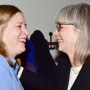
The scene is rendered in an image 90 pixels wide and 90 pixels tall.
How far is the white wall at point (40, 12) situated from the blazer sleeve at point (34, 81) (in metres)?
0.60

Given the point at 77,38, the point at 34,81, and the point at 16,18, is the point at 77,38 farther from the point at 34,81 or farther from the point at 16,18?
the point at 34,81

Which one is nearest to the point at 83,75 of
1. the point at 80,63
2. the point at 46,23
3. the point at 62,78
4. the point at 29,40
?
the point at 80,63

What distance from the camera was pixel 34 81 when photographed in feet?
5.42

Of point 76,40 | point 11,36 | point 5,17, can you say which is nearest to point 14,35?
point 11,36

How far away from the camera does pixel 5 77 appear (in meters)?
1.06

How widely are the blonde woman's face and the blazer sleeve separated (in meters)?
0.38

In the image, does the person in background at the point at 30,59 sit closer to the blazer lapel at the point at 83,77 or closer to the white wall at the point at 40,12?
the white wall at the point at 40,12

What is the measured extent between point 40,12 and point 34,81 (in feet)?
2.74

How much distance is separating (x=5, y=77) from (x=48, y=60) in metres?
0.93

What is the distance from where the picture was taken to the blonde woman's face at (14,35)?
1.22 meters

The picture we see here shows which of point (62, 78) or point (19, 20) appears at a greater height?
point (19, 20)

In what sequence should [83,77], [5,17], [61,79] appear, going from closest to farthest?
[5,17], [83,77], [61,79]

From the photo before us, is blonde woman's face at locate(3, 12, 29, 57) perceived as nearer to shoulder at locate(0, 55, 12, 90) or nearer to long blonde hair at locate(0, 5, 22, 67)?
long blonde hair at locate(0, 5, 22, 67)

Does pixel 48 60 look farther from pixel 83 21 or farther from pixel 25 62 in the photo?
pixel 83 21
